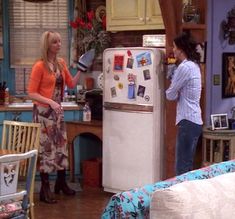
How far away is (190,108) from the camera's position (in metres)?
4.36

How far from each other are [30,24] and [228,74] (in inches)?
90.1

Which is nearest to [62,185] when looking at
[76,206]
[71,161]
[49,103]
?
[76,206]

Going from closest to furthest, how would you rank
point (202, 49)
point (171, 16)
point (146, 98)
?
point (171, 16)
point (146, 98)
point (202, 49)

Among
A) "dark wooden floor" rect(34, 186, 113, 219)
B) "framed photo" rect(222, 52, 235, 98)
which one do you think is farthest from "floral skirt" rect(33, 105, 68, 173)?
"framed photo" rect(222, 52, 235, 98)

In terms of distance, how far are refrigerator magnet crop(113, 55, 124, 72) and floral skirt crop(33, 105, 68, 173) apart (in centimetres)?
66

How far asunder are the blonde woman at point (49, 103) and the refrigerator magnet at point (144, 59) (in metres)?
0.65

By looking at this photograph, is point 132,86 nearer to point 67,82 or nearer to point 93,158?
point 67,82

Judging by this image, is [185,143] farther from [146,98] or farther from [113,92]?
[113,92]

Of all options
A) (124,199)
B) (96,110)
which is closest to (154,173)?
(96,110)

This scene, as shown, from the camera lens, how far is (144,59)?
4730 millimetres

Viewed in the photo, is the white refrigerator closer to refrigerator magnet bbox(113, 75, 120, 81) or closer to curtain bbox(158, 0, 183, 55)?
refrigerator magnet bbox(113, 75, 120, 81)

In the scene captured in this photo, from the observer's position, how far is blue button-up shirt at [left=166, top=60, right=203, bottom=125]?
430cm

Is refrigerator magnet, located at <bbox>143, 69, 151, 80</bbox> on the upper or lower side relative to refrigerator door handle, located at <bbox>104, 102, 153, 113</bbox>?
upper

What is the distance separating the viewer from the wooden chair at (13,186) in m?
2.95
